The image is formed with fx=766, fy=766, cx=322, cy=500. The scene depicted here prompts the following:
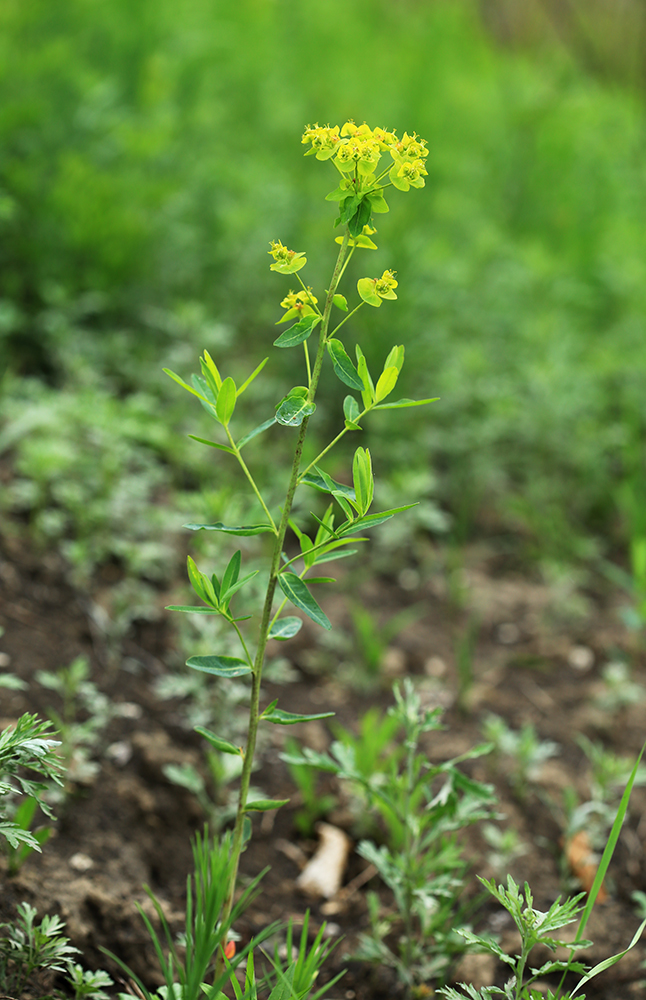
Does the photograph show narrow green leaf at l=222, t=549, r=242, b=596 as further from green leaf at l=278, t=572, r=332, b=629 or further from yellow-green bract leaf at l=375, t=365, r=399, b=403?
yellow-green bract leaf at l=375, t=365, r=399, b=403

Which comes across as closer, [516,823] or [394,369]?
[394,369]

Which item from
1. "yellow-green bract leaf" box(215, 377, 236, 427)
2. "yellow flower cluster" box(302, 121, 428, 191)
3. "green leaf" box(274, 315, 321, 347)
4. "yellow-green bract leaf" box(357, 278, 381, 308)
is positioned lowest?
"yellow-green bract leaf" box(215, 377, 236, 427)

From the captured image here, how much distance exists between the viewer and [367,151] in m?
0.92

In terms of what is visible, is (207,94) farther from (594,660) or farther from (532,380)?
(594,660)

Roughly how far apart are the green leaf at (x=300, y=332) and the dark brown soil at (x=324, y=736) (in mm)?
914

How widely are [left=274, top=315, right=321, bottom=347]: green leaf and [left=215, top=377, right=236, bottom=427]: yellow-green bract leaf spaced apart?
82 millimetres

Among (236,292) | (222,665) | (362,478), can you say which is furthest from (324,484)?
(236,292)

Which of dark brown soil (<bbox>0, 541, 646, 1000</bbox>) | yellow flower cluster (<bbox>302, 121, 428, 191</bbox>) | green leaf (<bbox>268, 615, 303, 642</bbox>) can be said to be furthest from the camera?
dark brown soil (<bbox>0, 541, 646, 1000</bbox>)

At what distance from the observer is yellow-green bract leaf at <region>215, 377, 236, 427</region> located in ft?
3.26

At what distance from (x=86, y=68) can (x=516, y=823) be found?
11.9 feet

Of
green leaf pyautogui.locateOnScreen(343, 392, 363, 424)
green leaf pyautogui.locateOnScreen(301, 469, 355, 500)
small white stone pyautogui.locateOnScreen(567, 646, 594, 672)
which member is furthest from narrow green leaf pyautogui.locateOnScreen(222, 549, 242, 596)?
A: small white stone pyautogui.locateOnScreen(567, 646, 594, 672)

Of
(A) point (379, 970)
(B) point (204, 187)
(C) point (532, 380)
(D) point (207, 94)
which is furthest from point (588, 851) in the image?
(D) point (207, 94)

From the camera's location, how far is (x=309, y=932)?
1.39 metres

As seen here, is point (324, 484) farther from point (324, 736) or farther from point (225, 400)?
point (324, 736)
